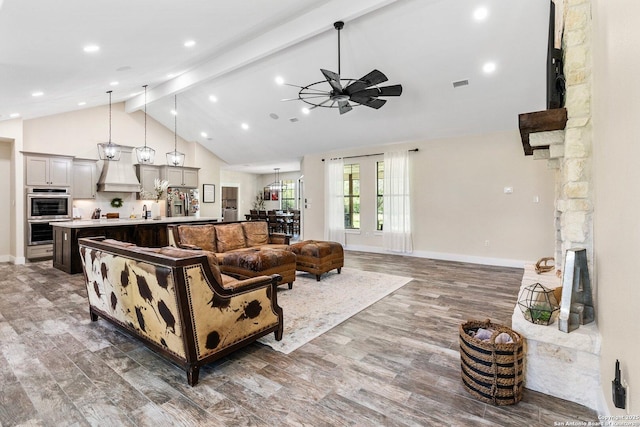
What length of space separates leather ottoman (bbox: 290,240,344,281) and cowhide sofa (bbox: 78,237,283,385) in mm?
2124

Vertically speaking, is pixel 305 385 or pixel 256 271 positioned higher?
pixel 256 271

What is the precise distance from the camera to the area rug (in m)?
2.98

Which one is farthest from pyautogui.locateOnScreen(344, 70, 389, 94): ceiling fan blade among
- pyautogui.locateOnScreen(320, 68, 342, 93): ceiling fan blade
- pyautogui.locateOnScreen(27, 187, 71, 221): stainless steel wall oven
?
pyautogui.locateOnScreen(27, 187, 71, 221): stainless steel wall oven

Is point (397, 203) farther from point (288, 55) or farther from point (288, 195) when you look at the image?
point (288, 195)

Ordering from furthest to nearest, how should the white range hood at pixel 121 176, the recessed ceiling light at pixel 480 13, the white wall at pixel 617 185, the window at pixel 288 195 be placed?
the window at pixel 288 195, the white range hood at pixel 121 176, the recessed ceiling light at pixel 480 13, the white wall at pixel 617 185

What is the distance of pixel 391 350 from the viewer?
2.70 m

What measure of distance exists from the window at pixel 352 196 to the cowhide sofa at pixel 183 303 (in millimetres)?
5689

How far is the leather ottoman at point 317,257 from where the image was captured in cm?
493

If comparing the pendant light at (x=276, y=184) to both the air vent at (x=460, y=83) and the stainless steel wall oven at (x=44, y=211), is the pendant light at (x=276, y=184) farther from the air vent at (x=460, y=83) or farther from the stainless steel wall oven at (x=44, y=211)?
the air vent at (x=460, y=83)

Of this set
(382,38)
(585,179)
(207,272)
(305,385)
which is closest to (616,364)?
(585,179)

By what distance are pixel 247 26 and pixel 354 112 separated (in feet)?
9.41

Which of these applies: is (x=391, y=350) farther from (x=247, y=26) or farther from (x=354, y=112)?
(x=354, y=112)

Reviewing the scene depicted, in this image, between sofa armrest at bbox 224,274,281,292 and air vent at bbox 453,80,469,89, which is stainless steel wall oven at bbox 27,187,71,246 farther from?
air vent at bbox 453,80,469,89

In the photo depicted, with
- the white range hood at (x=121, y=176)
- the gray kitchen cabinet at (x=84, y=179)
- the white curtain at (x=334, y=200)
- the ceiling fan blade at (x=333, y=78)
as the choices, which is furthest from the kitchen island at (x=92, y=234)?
the ceiling fan blade at (x=333, y=78)
